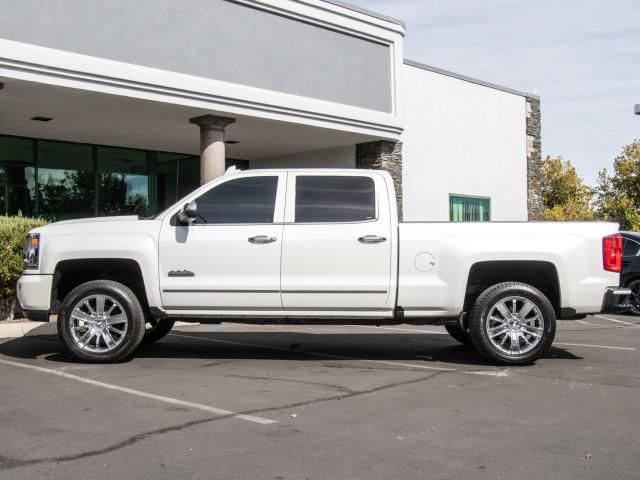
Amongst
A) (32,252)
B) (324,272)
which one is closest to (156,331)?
(32,252)

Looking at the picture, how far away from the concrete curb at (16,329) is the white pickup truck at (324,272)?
10.3ft

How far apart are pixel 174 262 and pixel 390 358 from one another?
2.74 metres

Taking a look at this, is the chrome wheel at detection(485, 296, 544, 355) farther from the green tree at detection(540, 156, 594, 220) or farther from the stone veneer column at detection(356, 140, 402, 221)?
the green tree at detection(540, 156, 594, 220)

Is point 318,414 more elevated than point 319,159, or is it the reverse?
point 319,159

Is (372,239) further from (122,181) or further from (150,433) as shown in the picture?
(122,181)

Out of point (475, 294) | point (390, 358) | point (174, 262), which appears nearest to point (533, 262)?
point (475, 294)

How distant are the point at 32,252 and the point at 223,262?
7.11 feet

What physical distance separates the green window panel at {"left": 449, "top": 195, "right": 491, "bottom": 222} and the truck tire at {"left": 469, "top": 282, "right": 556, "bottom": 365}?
1410 centimetres

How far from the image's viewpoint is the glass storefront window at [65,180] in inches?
792

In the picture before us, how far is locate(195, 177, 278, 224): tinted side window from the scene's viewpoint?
873cm

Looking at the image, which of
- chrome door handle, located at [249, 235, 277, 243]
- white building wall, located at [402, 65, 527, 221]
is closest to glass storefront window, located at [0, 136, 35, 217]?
white building wall, located at [402, 65, 527, 221]

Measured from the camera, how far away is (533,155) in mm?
25219

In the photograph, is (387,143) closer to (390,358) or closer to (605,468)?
(390,358)

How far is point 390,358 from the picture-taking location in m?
9.23
